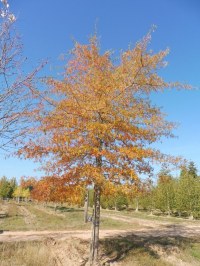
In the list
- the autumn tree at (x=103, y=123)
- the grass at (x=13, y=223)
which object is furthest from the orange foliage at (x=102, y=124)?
the grass at (x=13, y=223)

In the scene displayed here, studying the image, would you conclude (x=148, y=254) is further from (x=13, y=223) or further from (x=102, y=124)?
(x=13, y=223)

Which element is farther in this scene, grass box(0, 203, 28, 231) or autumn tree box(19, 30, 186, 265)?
grass box(0, 203, 28, 231)

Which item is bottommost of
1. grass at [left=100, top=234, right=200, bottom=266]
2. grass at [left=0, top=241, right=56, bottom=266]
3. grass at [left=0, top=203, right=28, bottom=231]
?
grass at [left=100, top=234, right=200, bottom=266]

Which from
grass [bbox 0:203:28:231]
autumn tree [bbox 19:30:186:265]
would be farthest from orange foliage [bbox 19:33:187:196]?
grass [bbox 0:203:28:231]

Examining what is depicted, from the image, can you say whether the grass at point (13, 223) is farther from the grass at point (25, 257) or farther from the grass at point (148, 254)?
the grass at point (25, 257)

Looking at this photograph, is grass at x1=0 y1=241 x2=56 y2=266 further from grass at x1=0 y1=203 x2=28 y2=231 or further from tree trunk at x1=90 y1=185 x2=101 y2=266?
grass at x1=0 y1=203 x2=28 y2=231

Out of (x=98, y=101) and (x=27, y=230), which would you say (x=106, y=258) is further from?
(x=27, y=230)

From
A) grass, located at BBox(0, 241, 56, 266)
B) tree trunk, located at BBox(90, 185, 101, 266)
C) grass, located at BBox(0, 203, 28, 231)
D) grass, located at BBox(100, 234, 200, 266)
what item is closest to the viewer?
grass, located at BBox(0, 241, 56, 266)

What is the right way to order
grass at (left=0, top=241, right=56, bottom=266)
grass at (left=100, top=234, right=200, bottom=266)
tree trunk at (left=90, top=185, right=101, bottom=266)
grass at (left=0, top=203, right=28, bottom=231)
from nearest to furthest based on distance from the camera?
1. grass at (left=0, top=241, right=56, bottom=266)
2. tree trunk at (left=90, top=185, right=101, bottom=266)
3. grass at (left=100, top=234, right=200, bottom=266)
4. grass at (left=0, top=203, right=28, bottom=231)

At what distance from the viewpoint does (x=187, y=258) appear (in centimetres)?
1298

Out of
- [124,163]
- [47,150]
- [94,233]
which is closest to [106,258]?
[94,233]

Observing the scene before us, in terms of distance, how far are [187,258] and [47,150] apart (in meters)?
8.25

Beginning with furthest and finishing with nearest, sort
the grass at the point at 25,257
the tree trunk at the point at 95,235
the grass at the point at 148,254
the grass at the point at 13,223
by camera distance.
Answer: the grass at the point at 13,223, the grass at the point at 148,254, the tree trunk at the point at 95,235, the grass at the point at 25,257

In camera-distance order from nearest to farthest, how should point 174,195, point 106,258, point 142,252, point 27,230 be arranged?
point 106,258 < point 142,252 < point 27,230 < point 174,195
